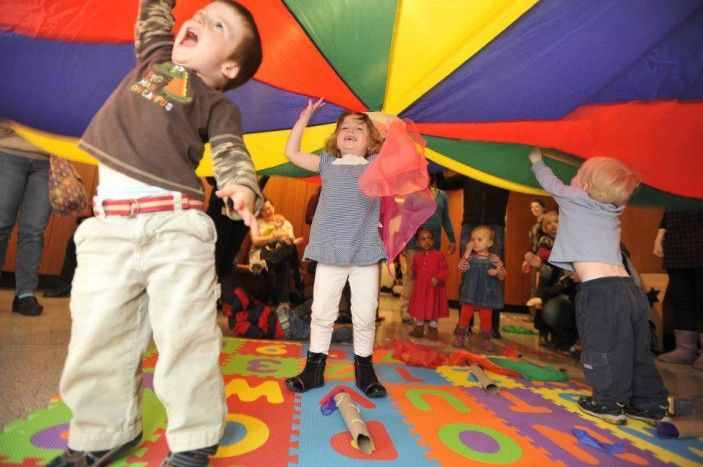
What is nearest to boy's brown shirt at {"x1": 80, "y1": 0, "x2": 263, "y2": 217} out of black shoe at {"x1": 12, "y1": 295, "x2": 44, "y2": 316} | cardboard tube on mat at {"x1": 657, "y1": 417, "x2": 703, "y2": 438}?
cardboard tube on mat at {"x1": 657, "y1": 417, "x2": 703, "y2": 438}

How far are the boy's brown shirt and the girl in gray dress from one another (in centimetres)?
63

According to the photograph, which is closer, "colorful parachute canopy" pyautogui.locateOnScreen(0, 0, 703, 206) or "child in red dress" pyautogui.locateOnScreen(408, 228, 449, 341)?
"colorful parachute canopy" pyautogui.locateOnScreen(0, 0, 703, 206)

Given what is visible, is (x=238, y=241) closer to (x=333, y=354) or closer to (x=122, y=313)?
(x=333, y=354)

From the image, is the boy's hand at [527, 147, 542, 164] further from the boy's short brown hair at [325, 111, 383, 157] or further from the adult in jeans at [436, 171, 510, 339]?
the adult in jeans at [436, 171, 510, 339]

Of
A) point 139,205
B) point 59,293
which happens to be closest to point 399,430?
point 139,205

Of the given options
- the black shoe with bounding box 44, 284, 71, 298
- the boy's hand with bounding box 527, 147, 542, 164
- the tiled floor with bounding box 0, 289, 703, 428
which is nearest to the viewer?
the tiled floor with bounding box 0, 289, 703, 428

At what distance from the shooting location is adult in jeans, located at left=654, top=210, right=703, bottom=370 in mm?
2514

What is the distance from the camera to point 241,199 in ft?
2.55

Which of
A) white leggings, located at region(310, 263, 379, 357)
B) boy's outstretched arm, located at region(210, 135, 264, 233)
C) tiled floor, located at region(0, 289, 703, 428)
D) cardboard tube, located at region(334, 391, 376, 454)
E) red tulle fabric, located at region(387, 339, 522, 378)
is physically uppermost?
boy's outstretched arm, located at region(210, 135, 264, 233)

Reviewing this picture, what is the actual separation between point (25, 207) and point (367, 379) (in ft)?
6.63

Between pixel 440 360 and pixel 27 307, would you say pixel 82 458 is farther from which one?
pixel 27 307

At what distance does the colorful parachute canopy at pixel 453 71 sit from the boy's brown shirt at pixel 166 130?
1.45 feet

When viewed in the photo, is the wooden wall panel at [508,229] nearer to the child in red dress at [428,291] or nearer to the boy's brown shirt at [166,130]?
the child in red dress at [428,291]

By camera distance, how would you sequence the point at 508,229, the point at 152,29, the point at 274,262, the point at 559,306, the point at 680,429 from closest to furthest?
the point at 152,29 → the point at 680,429 → the point at 559,306 → the point at 274,262 → the point at 508,229
